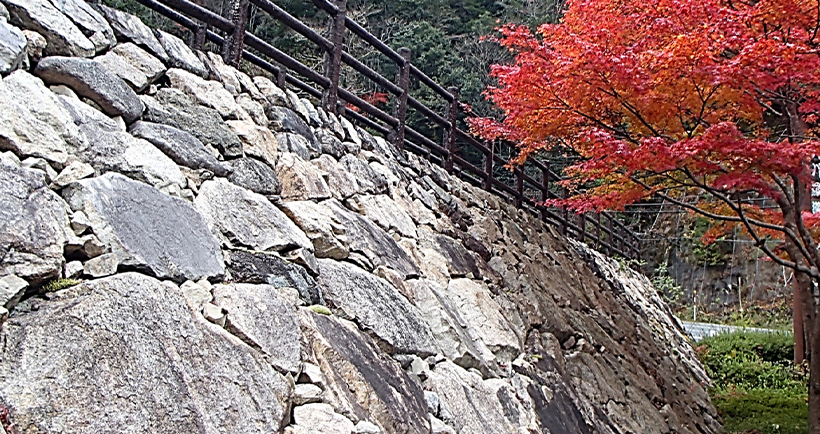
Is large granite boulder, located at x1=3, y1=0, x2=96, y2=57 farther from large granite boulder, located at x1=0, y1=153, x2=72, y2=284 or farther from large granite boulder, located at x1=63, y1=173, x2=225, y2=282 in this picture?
large granite boulder, located at x1=0, y1=153, x2=72, y2=284

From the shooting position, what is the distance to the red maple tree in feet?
18.4

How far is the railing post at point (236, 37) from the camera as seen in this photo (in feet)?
17.4

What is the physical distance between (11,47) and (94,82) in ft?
1.51

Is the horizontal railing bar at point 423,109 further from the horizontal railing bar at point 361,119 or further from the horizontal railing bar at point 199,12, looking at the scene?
the horizontal railing bar at point 199,12

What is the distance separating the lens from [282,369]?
9.56 feet

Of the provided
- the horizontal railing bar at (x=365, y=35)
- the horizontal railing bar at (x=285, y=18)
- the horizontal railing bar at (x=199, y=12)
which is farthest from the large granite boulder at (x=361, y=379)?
the horizontal railing bar at (x=365, y=35)

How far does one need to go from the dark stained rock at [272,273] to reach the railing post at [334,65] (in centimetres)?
290

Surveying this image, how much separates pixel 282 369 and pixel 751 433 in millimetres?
7318

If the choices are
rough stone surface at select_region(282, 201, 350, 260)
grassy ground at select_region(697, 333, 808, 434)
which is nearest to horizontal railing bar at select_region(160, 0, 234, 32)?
rough stone surface at select_region(282, 201, 350, 260)

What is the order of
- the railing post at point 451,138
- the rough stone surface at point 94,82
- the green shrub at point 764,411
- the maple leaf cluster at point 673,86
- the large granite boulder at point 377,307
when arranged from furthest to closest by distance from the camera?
the railing post at point 451,138
the green shrub at point 764,411
the maple leaf cluster at point 673,86
the large granite boulder at point 377,307
the rough stone surface at point 94,82

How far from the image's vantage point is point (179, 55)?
4.61m

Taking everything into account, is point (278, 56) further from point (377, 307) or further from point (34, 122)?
point (34, 122)

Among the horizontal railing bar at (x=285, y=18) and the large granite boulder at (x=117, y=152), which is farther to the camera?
the horizontal railing bar at (x=285, y=18)

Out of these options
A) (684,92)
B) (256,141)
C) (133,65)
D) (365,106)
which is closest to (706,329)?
(684,92)
